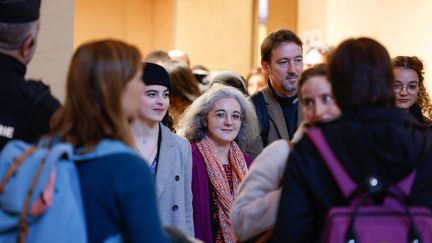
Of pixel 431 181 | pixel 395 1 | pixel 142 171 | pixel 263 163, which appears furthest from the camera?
pixel 395 1

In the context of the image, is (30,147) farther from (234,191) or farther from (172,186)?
(234,191)

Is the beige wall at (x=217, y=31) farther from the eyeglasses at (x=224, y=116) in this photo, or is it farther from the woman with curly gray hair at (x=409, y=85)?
the eyeglasses at (x=224, y=116)

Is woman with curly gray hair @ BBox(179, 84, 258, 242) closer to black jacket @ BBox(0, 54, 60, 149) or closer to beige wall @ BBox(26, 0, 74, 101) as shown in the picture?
beige wall @ BBox(26, 0, 74, 101)

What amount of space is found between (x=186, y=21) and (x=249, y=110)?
274 inches

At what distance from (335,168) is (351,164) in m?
0.06

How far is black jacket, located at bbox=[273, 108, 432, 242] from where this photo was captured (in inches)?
97.7

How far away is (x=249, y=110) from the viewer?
4676 mm

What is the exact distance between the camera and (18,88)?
8.73 feet

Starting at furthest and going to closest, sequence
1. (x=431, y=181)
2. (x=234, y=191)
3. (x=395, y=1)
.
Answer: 1. (x=395, y=1)
2. (x=234, y=191)
3. (x=431, y=181)

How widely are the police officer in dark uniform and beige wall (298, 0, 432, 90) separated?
181 inches

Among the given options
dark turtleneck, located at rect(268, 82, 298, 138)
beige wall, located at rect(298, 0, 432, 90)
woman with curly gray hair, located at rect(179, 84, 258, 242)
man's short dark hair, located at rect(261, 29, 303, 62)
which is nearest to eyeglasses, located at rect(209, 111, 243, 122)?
woman with curly gray hair, located at rect(179, 84, 258, 242)

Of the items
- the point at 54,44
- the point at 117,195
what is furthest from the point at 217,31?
the point at 117,195

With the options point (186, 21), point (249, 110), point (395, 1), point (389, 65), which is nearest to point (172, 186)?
point (249, 110)

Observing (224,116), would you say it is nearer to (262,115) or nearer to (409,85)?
(262,115)
